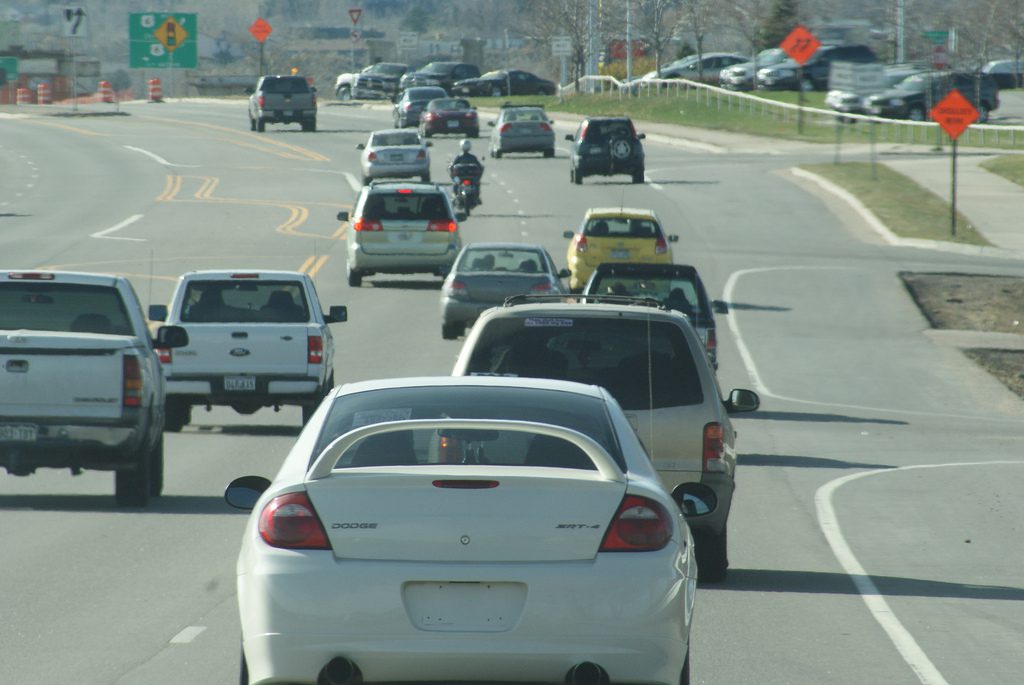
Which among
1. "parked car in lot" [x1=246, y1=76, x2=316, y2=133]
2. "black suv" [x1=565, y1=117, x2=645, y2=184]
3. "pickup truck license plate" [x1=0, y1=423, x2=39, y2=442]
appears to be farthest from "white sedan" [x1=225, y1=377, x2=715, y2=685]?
"parked car in lot" [x1=246, y1=76, x2=316, y2=133]

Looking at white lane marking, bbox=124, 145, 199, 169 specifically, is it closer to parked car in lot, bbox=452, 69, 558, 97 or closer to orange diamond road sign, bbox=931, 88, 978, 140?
parked car in lot, bbox=452, 69, 558, 97

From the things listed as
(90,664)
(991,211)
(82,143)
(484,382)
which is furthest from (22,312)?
(82,143)

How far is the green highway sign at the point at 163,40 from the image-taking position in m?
108

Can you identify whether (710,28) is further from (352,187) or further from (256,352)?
(256,352)

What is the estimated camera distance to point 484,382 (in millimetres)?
7543

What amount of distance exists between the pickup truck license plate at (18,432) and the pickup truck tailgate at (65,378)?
80 millimetres

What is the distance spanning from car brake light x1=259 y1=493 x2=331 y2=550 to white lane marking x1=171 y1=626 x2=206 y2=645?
9.60ft

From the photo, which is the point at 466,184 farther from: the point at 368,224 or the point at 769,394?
the point at 769,394

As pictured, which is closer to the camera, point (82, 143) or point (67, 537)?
point (67, 537)

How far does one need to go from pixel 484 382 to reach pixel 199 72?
7174 inches

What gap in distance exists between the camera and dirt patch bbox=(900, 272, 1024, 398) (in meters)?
30.4

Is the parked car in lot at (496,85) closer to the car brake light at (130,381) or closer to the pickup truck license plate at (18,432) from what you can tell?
the car brake light at (130,381)

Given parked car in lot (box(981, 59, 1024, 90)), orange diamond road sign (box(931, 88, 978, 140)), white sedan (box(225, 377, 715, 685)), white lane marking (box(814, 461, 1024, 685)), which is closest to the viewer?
white sedan (box(225, 377, 715, 685))

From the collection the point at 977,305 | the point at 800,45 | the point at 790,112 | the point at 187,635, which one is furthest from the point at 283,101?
the point at 187,635
